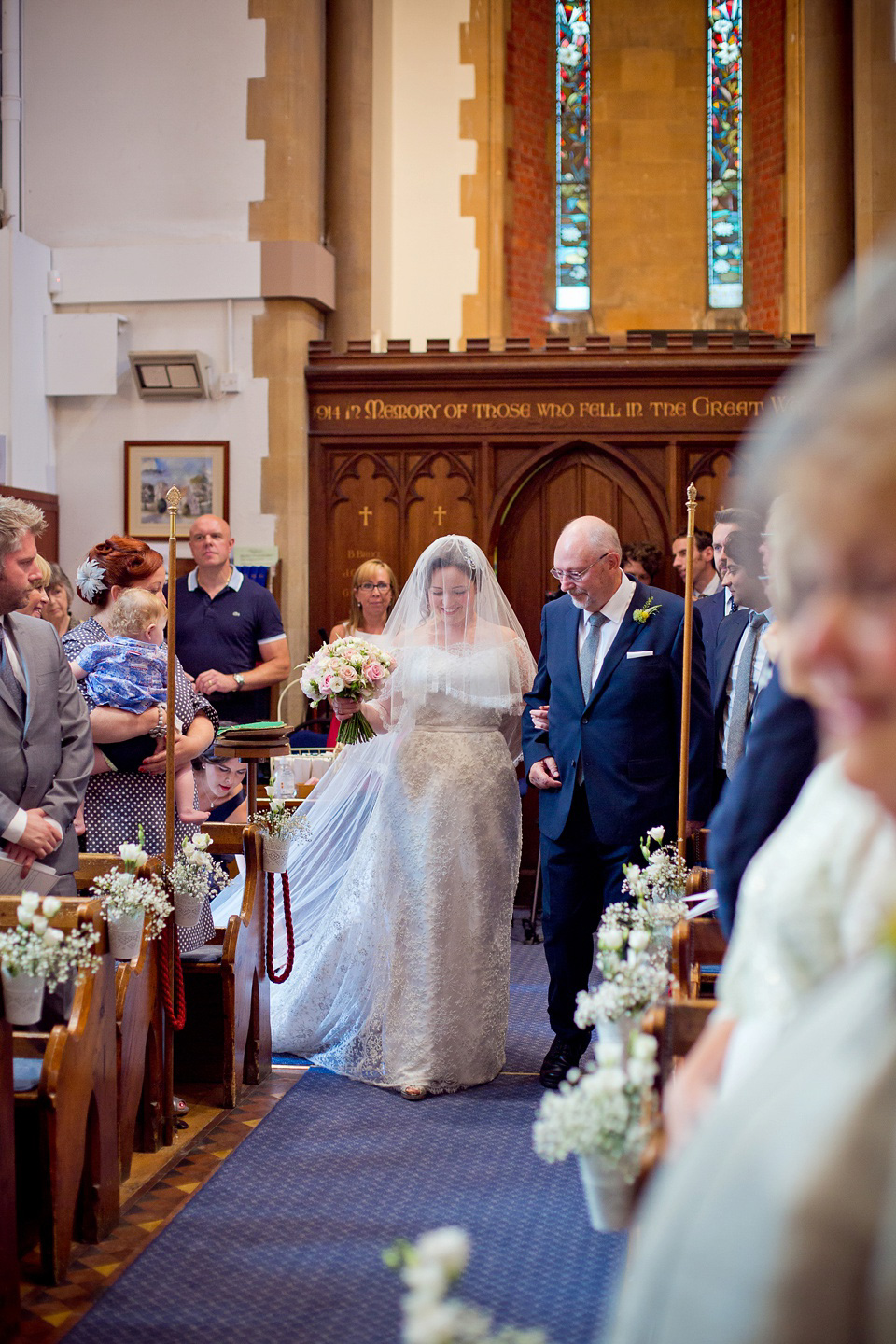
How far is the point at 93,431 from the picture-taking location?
829 centimetres

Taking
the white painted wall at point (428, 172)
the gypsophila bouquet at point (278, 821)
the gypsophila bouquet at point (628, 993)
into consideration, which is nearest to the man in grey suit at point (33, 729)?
the gypsophila bouquet at point (278, 821)

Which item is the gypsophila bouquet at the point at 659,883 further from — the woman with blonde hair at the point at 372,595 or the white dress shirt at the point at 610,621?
the woman with blonde hair at the point at 372,595

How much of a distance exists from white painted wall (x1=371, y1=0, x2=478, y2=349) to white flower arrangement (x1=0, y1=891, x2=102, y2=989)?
284 inches

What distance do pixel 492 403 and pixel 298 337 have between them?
135 centimetres

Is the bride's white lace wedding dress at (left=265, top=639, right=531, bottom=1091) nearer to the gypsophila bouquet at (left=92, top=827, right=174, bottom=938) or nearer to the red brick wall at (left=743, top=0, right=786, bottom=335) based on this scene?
the gypsophila bouquet at (left=92, top=827, right=174, bottom=938)

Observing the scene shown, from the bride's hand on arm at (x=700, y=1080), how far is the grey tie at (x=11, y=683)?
266 cm

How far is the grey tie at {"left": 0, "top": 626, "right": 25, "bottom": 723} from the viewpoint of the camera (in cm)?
355

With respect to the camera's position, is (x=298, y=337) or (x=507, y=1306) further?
(x=298, y=337)

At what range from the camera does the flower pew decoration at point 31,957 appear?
2.85 meters

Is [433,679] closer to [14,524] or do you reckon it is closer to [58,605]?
[14,524]

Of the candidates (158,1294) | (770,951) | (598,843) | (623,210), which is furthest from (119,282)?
(770,951)

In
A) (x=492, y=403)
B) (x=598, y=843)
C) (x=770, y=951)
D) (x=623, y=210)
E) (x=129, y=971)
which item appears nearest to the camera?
(x=770, y=951)

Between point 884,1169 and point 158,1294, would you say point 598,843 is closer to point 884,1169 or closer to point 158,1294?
point 158,1294

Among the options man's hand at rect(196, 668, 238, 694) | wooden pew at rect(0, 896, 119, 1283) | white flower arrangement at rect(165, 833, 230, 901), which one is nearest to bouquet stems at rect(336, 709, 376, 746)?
white flower arrangement at rect(165, 833, 230, 901)
